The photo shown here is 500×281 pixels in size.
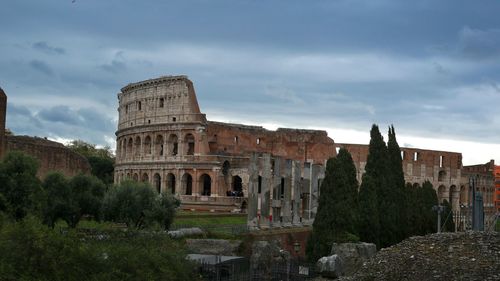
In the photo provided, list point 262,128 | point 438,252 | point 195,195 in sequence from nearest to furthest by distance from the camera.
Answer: point 438,252 → point 195,195 → point 262,128

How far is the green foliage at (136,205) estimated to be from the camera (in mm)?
29797

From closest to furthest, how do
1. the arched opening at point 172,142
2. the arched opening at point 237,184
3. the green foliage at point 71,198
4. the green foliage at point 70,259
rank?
the green foliage at point 70,259 < the green foliage at point 71,198 < the arched opening at point 237,184 < the arched opening at point 172,142

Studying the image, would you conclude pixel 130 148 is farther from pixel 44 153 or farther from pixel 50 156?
pixel 44 153

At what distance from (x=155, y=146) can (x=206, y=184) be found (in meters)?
6.06

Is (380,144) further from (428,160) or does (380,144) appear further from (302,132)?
(428,160)

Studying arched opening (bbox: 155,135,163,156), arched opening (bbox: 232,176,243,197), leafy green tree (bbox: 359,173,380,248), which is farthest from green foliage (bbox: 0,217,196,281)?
arched opening (bbox: 155,135,163,156)

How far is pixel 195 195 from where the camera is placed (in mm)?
58125

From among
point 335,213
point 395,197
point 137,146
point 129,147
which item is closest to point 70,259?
point 335,213

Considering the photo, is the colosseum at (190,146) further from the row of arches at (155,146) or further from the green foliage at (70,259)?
the green foliage at (70,259)

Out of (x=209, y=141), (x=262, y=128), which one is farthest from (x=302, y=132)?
(x=209, y=141)

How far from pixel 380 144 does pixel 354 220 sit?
6.08m

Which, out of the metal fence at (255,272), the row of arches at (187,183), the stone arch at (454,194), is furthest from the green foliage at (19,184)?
the stone arch at (454,194)

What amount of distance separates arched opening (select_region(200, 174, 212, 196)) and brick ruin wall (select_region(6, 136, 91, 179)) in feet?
67.6

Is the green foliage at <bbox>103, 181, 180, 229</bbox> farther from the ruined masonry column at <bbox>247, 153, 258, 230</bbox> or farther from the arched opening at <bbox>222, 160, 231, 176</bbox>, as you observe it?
the arched opening at <bbox>222, 160, 231, 176</bbox>
